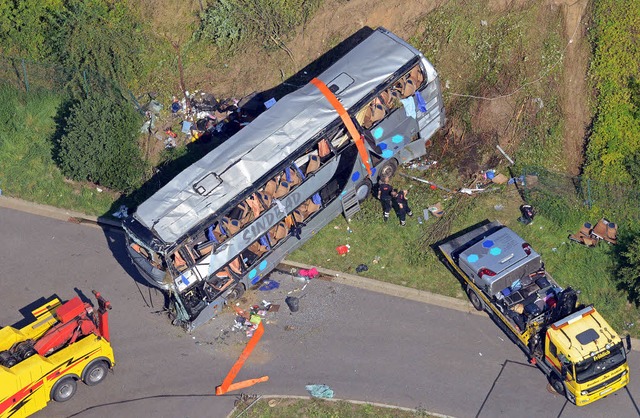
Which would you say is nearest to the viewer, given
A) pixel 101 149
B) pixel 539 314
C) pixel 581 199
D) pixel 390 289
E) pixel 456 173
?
pixel 539 314

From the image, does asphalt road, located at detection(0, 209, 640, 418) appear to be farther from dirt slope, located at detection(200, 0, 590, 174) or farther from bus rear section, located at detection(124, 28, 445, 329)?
dirt slope, located at detection(200, 0, 590, 174)

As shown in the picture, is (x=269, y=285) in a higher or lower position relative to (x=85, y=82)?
lower

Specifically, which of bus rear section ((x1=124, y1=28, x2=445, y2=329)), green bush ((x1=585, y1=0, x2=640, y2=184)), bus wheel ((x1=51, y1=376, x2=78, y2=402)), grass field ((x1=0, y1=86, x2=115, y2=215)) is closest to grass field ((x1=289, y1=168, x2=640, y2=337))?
bus rear section ((x1=124, y1=28, x2=445, y2=329))

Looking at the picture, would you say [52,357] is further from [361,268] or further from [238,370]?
[361,268]

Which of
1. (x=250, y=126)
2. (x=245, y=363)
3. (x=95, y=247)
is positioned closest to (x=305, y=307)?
(x=245, y=363)

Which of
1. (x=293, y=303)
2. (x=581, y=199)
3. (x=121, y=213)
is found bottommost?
(x=581, y=199)

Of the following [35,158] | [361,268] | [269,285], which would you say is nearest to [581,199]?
[361,268]

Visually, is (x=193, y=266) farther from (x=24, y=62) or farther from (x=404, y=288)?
(x=24, y=62)

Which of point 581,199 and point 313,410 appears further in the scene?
point 581,199

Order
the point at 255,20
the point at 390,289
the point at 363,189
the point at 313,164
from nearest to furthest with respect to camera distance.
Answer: the point at 313,164 < the point at 390,289 < the point at 363,189 < the point at 255,20
